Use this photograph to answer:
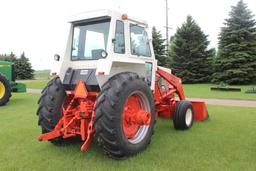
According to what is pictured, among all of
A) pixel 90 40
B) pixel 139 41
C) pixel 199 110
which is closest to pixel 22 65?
pixel 199 110

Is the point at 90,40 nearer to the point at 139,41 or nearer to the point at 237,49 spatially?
the point at 139,41

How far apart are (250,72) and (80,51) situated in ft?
66.9

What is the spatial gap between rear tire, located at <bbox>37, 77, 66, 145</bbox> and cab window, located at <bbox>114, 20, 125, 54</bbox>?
1.30 m

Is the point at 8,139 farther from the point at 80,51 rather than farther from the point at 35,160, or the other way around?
the point at 80,51

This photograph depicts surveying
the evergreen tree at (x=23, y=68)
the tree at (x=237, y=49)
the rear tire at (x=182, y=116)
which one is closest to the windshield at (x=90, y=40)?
the rear tire at (x=182, y=116)

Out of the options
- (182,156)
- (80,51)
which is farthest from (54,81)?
(182,156)

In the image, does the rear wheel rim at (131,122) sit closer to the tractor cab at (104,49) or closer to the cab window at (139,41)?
the tractor cab at (104,49)

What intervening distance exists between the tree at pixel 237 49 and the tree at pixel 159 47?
205 inches

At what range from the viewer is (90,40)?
19.1 feet

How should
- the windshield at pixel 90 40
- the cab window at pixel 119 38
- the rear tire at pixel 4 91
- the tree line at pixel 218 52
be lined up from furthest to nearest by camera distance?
the tree line at pixel 218 52, the rear tire at pixel 4 91, the windshield at pixel 90 40, the cab window at pixel 119 38

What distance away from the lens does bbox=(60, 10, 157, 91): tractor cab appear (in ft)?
17.2

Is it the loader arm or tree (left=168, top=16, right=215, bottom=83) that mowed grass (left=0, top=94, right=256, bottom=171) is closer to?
the loader arm

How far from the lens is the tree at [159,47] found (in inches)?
1103

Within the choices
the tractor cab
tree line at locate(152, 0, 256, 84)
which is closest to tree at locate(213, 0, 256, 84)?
tree line at locate(152, 0, 256, 84)
